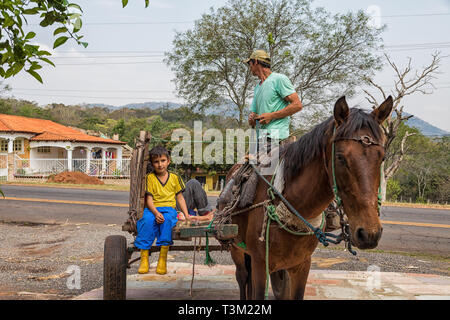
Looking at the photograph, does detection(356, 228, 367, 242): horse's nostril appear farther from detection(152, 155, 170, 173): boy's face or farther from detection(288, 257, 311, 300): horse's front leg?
detection(152, 155, 170, 173): boy's face

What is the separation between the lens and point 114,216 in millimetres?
12148

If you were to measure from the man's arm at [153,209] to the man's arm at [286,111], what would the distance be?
58.5 inches

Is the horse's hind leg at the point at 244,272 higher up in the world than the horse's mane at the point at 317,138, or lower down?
lower down

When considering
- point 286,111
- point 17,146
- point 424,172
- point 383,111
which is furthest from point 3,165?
point 424,172

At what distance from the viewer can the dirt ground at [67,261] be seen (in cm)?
542

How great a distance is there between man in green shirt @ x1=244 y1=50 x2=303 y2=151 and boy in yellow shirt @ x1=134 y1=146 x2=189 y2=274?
118 centimetres

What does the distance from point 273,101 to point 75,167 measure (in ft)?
100

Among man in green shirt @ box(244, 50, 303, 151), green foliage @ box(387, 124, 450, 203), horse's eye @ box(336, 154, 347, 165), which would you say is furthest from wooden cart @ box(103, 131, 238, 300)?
green foliage @ box(387, 124, 450, 203)

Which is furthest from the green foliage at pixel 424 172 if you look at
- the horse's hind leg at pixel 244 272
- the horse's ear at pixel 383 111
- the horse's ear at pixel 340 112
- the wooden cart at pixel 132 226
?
the horse's ear at pixel 340 112

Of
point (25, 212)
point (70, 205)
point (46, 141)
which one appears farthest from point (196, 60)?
point (46, 141)

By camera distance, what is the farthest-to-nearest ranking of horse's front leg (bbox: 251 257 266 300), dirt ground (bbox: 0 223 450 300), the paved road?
1. the paved road
2. dirt ground (bbox: 0 223 450 300)
3. horse's front leg (bbox: 251 257 266 300)

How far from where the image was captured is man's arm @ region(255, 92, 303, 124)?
3473 millimetres

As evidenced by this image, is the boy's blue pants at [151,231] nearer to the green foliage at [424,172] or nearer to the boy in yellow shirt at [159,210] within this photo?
→ the boy in yellow shirt at [159,210]
